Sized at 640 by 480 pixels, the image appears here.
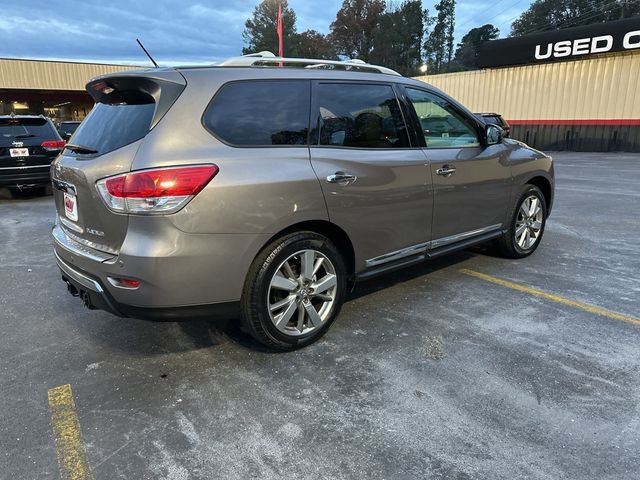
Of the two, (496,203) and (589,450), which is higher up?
(496,203)

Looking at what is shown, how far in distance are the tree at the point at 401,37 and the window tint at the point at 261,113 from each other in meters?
74.4

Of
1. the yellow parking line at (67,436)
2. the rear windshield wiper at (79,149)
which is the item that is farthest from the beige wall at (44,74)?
the yellow parking line at (67,436)

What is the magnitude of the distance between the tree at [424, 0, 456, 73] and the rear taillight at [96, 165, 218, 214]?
84.1m

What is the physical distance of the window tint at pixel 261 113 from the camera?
2951 mm

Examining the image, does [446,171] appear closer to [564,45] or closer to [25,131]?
[25,131]

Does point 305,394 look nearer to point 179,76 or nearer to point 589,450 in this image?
point 589,450

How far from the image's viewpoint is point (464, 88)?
27.4 meters

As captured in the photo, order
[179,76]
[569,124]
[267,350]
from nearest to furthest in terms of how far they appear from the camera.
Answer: [179,76] < [267,350] < [569,124]

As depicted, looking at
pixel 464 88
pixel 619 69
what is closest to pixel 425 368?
pixel 619 69

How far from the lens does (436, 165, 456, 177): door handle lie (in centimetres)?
405

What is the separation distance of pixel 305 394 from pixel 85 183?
1.82 m

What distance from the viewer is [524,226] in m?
5.31

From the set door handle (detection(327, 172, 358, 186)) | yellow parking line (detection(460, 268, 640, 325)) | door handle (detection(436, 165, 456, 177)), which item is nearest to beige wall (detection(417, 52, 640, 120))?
yellow parking line (detection(460, 268, 640, 325))

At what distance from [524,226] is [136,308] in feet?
13.6
